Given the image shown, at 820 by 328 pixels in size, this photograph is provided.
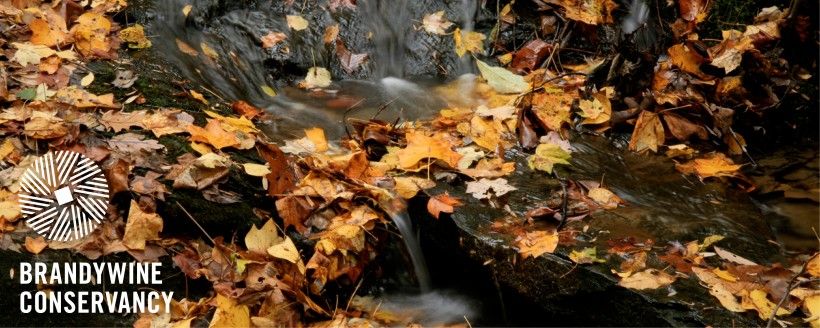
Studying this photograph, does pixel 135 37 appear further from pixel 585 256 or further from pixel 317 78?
pixel 585 256

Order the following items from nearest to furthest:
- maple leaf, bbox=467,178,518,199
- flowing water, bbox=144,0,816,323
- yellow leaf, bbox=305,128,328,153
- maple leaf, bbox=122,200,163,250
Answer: maple leaf, bbox=122,200,163,250
maple leaf, bbox=467,178,518,199
flowing water, bbox=144,0,816,323
yellow leaf, bbox=305,128,328,153

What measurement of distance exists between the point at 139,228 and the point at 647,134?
9.65 ft

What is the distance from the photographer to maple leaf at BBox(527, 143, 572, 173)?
3.33 meters

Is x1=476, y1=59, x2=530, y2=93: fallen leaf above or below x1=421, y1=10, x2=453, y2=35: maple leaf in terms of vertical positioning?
below

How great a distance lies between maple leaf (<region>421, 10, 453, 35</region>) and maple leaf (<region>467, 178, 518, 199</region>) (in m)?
2.07

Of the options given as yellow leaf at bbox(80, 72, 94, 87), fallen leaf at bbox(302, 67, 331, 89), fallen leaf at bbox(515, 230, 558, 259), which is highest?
yellow leaf at bbox(80, 72, 94, 87)

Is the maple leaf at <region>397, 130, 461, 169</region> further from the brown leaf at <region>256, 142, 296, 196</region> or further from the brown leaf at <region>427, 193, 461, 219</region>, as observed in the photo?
the brown leaf at <region>256, 142, 296, 196</region>

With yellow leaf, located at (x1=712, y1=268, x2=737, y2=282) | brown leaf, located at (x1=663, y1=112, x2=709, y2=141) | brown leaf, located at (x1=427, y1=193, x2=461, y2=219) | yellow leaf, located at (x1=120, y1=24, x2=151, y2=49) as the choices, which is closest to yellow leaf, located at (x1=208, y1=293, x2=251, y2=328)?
brown leaf, located at (x1=427, y1=193, x2=461, y2=219)

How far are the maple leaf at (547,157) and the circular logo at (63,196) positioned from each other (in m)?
2.07

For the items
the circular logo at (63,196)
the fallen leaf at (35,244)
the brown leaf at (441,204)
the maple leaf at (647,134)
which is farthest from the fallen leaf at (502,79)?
the fallen leaf at (35,244)

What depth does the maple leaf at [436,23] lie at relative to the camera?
192 inches

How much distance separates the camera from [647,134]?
12.8ft

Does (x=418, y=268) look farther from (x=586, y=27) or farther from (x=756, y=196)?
(x=586, y=27)

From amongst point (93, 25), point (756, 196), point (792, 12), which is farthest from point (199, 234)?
point (792, 12)
